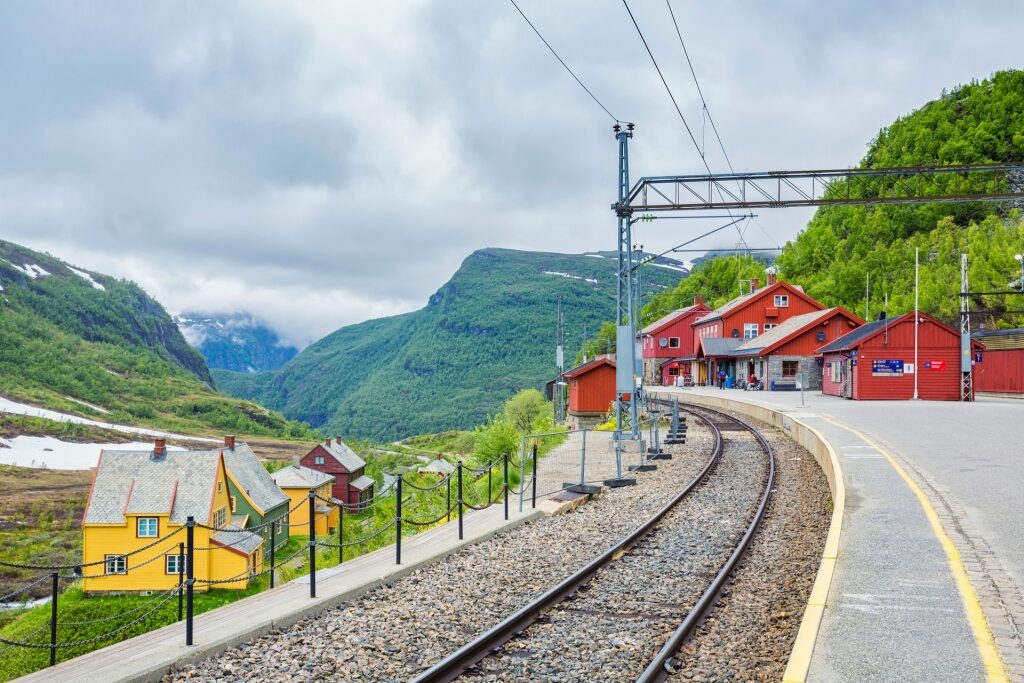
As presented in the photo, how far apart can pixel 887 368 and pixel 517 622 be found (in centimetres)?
3696

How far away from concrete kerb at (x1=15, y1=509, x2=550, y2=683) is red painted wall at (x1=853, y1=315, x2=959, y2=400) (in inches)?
1388

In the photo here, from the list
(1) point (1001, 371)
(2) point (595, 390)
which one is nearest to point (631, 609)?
(2) point (595, 390)

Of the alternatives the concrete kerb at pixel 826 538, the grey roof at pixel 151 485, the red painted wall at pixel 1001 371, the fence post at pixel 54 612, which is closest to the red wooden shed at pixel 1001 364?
the red painted wall at pixel 1001 371

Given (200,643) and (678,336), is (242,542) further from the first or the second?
A: (678,336)

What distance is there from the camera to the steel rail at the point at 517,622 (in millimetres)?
6262

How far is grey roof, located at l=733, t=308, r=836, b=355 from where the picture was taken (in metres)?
51.5

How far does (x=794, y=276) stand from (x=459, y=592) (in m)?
106

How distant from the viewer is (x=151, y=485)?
133 ft

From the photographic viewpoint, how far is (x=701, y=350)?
67375mm

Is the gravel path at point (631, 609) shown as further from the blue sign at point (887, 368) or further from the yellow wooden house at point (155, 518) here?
the yellow wooden house at point (155, 518)

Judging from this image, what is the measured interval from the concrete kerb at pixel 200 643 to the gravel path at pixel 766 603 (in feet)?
12.0

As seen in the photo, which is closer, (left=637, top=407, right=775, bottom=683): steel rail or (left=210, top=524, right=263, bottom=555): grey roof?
(left=637, top=407, right=775, bottom=683): steel rail

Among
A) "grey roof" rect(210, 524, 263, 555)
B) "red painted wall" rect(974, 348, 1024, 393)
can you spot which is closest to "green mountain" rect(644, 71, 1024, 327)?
"red painted wall" rect(974, 348, 1024, 393)

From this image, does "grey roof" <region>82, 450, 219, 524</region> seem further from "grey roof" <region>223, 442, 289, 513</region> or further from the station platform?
the station platform
